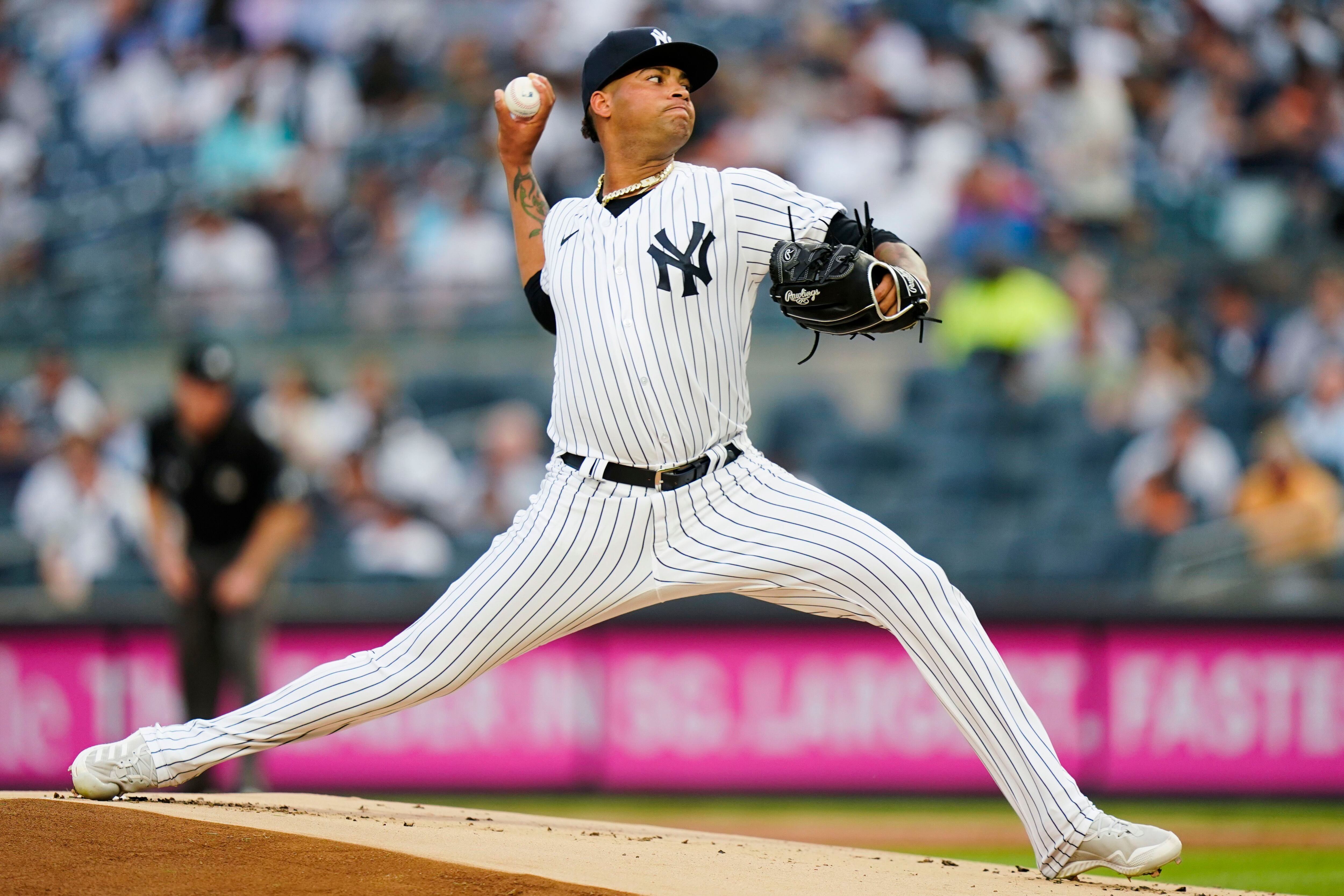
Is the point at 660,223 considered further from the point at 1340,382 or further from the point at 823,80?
the point at 823,80

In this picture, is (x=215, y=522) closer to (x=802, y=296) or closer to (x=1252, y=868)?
(x=802, y=296)

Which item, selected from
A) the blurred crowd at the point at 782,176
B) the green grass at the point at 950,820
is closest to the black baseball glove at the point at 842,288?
the green grass at the point at 950,820

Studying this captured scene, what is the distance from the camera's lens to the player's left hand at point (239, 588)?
22.0 ft

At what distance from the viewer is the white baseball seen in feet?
13.3

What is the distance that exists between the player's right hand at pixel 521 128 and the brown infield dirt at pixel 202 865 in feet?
5.70

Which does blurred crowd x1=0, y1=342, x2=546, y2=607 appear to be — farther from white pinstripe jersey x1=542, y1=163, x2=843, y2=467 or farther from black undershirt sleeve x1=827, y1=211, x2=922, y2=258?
black undershirt sleeve x1=827, y1=211, x2=922, y2=258

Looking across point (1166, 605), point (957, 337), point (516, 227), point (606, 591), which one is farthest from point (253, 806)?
point (957, 337)

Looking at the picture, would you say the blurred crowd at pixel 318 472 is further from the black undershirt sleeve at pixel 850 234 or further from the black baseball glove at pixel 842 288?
the black baseball glove at pixel 842 288

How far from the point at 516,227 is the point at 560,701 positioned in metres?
4.20

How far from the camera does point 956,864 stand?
4289 millimetres

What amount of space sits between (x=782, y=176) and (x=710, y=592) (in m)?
6.95

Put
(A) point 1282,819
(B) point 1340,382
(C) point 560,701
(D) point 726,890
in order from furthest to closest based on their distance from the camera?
1. (B) point 1340,382
2. (C) point 560,701
3. (A) point 1282,819
4. (D) point 726,890

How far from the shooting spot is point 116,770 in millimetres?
4070

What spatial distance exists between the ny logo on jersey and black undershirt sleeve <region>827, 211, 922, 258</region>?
0.30 m
